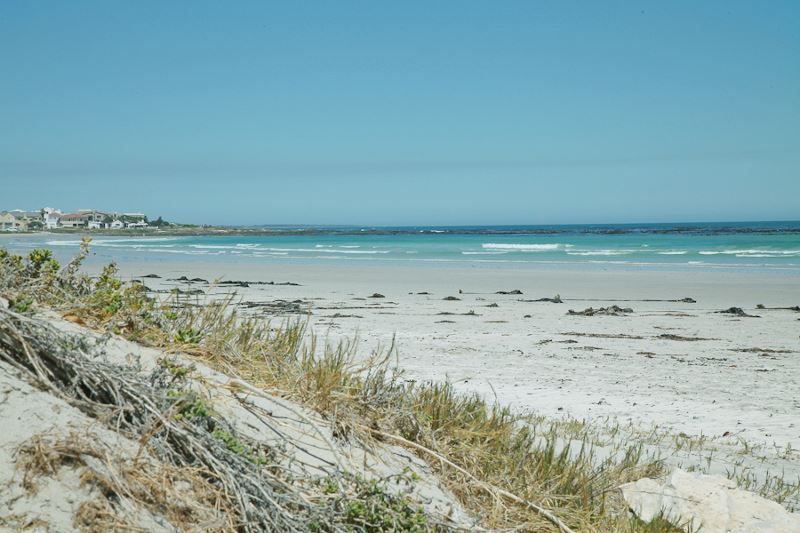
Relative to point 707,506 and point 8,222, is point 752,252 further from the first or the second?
point 8,222

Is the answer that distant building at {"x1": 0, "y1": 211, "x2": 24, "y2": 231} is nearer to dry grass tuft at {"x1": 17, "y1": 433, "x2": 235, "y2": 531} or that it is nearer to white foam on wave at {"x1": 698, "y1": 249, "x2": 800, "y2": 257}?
white foam on wave at {"x1": 698, "y1": 249, "x2": 800, "y2": 257}

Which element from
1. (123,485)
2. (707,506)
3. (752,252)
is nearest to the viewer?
(123,485)

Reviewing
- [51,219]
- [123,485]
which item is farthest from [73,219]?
[123,485]

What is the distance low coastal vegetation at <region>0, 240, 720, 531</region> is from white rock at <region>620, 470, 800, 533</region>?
14cm

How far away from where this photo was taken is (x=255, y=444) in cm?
313

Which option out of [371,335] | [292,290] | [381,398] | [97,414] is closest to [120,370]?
[97,414]

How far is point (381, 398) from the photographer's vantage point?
4.10 m

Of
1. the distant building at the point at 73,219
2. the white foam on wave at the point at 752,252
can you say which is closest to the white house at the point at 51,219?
the distant building at the point at 73,219

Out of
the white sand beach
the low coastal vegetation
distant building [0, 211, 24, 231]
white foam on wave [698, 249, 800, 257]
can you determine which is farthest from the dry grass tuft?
distant building [0, 211, 24, 231]

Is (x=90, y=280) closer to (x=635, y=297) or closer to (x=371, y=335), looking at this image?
(x=371, y=335)

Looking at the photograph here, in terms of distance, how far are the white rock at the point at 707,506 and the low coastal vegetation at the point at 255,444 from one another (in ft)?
0.46

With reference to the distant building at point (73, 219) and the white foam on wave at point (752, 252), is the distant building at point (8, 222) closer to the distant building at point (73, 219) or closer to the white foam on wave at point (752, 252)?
the distant building at point (73, 219)

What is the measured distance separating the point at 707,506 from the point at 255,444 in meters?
2.57

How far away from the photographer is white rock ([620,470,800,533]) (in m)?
3.92
